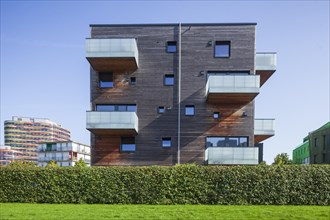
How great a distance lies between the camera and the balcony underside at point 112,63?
1628 centimetres

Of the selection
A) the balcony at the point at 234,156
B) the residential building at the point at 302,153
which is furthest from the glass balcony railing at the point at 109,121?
the residential building at the point at 302,153

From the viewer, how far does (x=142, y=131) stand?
17.2 metres

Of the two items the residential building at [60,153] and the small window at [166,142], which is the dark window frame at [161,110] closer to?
the small window at [166,142]

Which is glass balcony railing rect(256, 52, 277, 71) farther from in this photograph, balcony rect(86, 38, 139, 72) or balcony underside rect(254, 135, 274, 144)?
balcony rect(86, 38, 139, 72)

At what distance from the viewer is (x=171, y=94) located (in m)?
17.5

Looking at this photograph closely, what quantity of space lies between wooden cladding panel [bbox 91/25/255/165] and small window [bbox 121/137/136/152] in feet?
1.03

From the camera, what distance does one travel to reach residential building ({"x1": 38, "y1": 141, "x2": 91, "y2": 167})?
96.4m

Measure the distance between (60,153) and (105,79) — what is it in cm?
9010

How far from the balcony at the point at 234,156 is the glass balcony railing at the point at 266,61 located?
616 cm

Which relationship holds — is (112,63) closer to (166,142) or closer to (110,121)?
(110,121)

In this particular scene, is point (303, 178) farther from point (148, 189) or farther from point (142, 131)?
point (142, 131)

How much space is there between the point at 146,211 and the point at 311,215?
20.6ft

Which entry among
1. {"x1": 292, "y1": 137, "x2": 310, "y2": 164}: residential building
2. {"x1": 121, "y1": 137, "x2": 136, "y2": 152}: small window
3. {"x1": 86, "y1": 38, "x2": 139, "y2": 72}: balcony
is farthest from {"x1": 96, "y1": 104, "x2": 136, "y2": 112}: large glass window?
{"x1": 292, "y1": 137, "x2": 310, "y2": 164}: residential building

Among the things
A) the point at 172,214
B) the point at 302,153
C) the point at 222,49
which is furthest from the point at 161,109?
the point at 302,153
